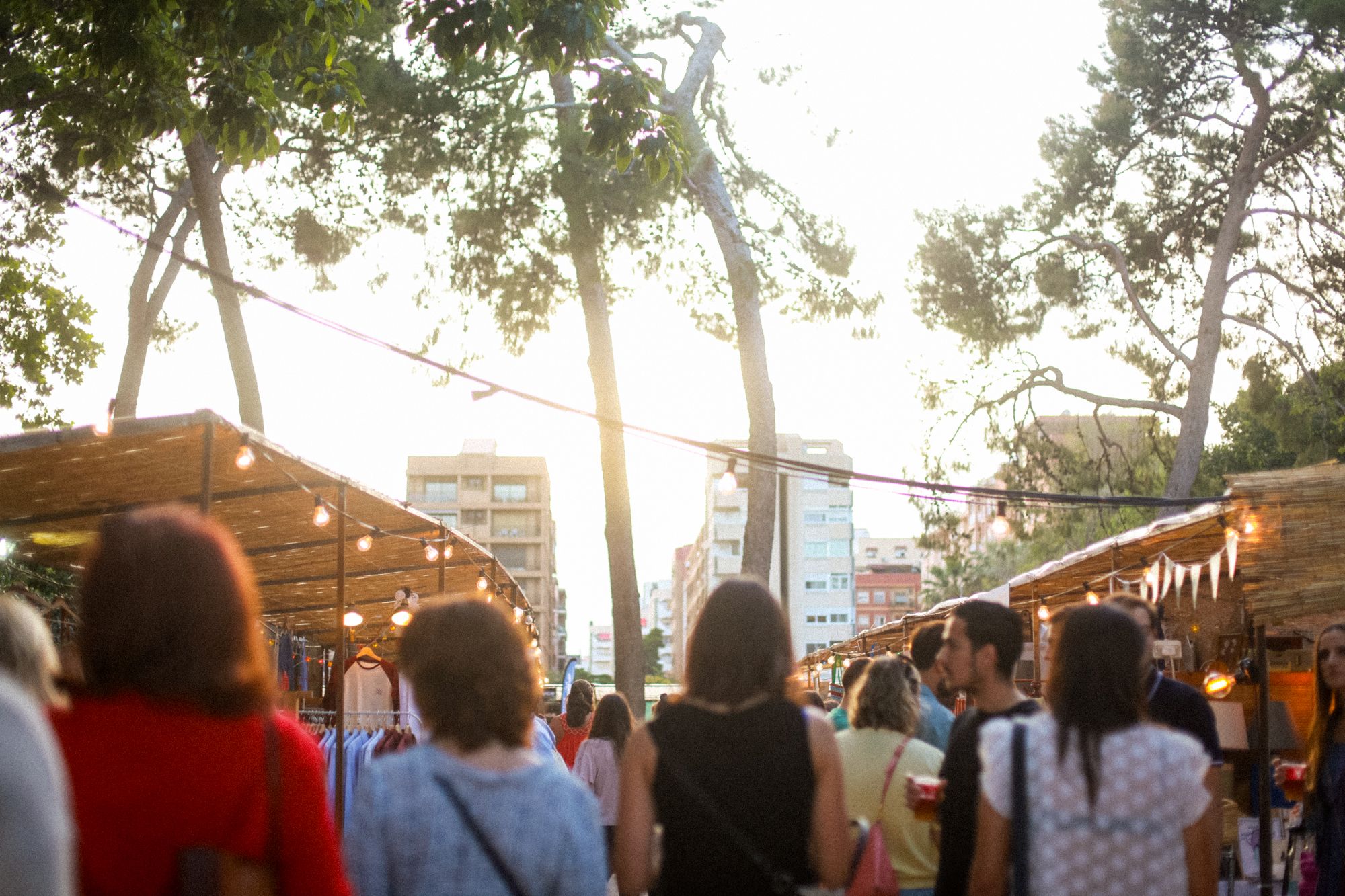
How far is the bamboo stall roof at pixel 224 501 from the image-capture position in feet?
25.7

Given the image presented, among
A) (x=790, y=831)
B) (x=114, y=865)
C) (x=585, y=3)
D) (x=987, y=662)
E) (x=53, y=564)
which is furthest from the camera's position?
(x=53, y=564)

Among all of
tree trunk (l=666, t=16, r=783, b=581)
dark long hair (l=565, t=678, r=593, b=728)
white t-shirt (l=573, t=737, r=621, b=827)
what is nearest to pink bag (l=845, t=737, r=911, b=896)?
white t-shirt (l=573, t=737, r=621, b=827)

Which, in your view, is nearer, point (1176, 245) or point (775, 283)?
point (775, 283)

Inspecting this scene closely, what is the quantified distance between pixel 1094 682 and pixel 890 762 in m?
1.53

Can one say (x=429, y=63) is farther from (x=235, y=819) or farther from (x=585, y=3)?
(x=235, y=819)

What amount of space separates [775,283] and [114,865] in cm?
1508

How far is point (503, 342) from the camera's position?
16.5 m

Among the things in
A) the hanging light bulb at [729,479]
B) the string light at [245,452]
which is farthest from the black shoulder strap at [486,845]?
the hanging light bulb at [729,479]

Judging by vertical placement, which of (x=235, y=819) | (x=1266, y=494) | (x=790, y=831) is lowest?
(x=790, y=831)

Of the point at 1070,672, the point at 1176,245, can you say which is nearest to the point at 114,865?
the point at 1070,672

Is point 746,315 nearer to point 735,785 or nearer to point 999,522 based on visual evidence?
point 999,522

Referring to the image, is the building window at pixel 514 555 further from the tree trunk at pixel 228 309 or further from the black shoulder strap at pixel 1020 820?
the black shoulder strap at pixel 1020 820

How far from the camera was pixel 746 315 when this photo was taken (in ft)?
54.4

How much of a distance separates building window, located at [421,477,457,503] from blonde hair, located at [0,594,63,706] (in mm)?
94411
